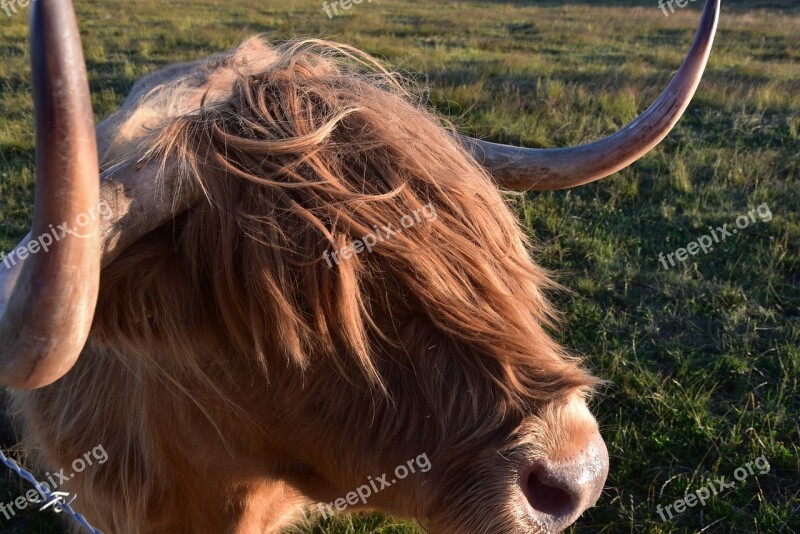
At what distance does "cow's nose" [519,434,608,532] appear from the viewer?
1552 millimetres

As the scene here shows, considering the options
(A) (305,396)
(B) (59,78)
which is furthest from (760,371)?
(B) (59,78)

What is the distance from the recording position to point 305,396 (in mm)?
1722

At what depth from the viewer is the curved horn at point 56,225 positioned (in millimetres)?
836

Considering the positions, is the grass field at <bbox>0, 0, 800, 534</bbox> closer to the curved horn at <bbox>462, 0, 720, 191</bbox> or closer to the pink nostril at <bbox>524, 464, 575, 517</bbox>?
the curved horn at <bbox>462, 0, 720, 191</bbox>

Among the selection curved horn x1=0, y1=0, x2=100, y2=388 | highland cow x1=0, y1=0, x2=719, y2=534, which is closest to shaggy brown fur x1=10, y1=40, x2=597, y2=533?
highland cow x1=0, y1=0, x2=719, y2=534

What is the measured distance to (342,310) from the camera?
5.26ft

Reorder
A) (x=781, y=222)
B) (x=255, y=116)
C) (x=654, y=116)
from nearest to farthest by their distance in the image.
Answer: (x=255, y=116), (x=654, y=116), (x=781, y=222)

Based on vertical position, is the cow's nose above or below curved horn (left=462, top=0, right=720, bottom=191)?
below

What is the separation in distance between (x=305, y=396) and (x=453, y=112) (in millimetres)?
6305

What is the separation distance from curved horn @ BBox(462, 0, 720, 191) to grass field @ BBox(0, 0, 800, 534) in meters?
0.85

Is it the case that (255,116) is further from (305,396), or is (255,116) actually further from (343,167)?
(305,396)

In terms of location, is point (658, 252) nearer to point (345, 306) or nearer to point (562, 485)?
point (562, 485)

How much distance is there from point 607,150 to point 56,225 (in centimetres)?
160

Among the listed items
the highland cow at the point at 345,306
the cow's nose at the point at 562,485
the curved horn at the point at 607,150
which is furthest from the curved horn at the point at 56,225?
the curved horn at the point at 607,150
